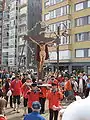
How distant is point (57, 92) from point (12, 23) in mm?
68827

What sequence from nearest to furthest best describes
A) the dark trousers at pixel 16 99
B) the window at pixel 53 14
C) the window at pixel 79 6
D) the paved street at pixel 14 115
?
the paved street at pixel 14 115 < the dark trousers at pixel 16 99 < the window at pixel 79 6 < the window at pixel 53 14

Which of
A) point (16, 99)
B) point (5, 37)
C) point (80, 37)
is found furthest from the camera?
point (5, 37)

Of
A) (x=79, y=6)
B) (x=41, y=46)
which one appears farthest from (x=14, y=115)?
(x=79, y=6)

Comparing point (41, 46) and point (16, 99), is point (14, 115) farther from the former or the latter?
point (41, 46)

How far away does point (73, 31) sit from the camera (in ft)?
165

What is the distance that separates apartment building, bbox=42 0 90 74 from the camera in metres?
47.7

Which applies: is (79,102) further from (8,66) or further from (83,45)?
(8,66)

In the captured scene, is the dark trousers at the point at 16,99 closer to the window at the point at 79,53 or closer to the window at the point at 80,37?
the window at the point at 79,53

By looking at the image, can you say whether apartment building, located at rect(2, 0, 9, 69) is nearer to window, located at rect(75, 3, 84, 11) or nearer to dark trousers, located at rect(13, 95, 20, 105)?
window, located at rect(75, 3, 84, 11)

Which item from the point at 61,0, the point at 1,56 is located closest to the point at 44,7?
the point at 61,0

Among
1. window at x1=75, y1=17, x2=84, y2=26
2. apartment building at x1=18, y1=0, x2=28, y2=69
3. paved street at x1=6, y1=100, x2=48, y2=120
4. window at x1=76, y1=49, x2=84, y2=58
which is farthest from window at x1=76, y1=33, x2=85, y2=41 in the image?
paved street at x1=6, y1=100, x2=48, y2=120

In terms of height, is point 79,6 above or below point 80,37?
above

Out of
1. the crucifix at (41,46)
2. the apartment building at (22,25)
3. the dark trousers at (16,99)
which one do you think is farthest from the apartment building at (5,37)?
the dark trousers at (16,99)

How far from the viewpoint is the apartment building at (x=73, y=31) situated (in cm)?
4772
